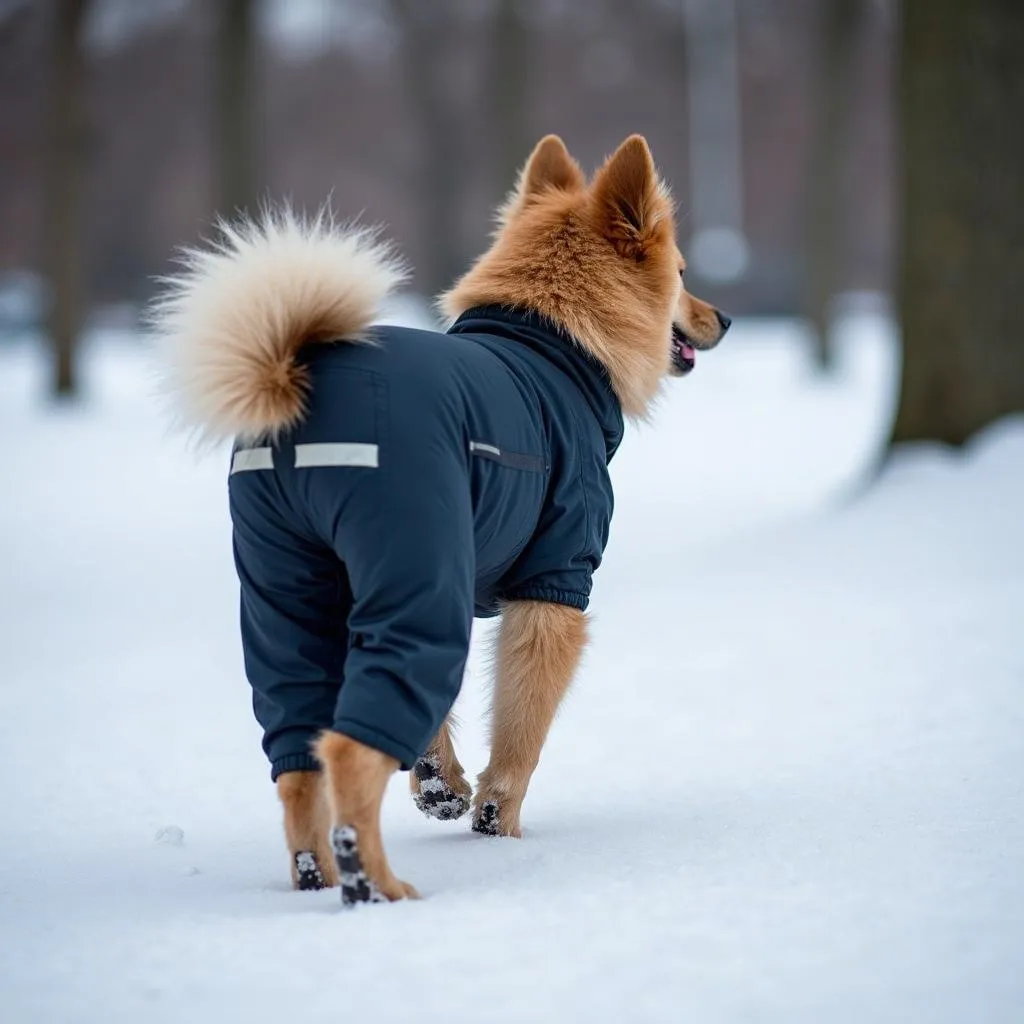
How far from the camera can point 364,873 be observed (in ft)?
9.57

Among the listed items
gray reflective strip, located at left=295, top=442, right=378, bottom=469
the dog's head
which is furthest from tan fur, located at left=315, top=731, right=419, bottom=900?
the dog's head

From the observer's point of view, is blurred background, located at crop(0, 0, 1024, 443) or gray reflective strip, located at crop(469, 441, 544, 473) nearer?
gray reflective strip, located at crop(469, 441, 544, 473)

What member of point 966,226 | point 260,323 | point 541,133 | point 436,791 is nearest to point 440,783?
Result: point 436,791

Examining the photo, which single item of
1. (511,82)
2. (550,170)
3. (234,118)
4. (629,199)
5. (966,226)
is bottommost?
(629,199)

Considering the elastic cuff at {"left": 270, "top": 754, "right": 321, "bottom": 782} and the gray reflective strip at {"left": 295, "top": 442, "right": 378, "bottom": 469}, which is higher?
the gray reflective strip at {"left": 295, "top": 442, "right": 378, "bottom": 469}

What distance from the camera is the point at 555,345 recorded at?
3.80 meters

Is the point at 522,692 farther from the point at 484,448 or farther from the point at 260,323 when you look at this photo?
the point at 260,323

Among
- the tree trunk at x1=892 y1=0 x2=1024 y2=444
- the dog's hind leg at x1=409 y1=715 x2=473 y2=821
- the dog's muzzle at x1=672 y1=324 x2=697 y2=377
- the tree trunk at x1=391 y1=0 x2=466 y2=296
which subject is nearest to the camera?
the dog's hind leg at x1=409 y1=715 x2=473 y2=821

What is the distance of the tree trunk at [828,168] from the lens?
1931cm

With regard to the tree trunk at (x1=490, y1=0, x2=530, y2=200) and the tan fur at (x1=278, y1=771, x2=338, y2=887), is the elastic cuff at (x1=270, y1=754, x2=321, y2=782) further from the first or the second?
the tree trunk at (x1=490, y1=0, x2=530, y2=200)

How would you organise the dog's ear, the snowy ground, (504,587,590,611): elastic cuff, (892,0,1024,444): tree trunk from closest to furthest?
1. the snowy ground
2. (504,587,590,611): elastic cuff
3. the dog's ear
4. (892,0,1024,444): tree trunk

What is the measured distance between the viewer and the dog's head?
155 inches

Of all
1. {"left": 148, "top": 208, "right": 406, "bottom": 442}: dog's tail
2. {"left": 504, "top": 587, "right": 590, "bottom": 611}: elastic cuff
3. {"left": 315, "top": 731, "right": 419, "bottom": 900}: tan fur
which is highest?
{"left": 148, "top": 208, "right": 406, "bottom": 442}: dog's tail

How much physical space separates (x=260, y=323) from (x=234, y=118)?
577 inches
